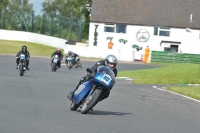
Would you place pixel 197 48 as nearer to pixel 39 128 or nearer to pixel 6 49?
pixel 6 49

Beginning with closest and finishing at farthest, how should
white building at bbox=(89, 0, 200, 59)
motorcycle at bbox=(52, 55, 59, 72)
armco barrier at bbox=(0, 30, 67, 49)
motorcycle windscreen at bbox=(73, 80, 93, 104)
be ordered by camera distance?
motorcycle windscreen at bbox=(73, 80, 93, 104) < motorcycle at bbox=(52, 55, 59, 72) < white building at bbox=(89, 0, 200, 59) < armco barrier at bbox=(0, 30, 67, 49)

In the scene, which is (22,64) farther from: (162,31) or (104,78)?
(162,31)

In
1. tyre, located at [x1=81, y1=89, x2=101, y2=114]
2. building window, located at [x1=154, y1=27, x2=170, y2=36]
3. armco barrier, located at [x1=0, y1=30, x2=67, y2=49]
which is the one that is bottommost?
tyre, located at [x1=81, y1=89, x2=101, y2=114]

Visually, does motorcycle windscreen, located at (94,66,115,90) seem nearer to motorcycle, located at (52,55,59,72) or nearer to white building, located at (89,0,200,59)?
motorcycle, located at (52,55,59,72)

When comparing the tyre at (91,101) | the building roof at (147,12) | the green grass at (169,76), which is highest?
the building roof at (147,12)

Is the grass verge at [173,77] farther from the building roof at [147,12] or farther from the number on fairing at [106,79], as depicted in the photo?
the building roof at [147,12]

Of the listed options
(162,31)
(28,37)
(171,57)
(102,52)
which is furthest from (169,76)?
(28,37)

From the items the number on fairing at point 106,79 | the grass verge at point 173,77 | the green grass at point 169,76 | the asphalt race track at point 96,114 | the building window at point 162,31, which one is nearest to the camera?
the asphalt race track at point 96,114

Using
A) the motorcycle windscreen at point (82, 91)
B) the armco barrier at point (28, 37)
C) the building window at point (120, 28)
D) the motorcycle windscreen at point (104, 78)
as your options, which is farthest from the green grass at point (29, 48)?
the motorcycle windscreen at point (104, 78)

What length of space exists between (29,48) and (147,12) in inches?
545

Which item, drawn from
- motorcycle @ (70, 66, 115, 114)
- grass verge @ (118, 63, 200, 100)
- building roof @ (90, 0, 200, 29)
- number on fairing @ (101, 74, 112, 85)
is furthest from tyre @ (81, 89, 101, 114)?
building roof @ (90, 0, 200, 29)

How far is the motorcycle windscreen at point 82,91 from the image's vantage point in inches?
536

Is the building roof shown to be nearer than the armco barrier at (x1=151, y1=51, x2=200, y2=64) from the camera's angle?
No

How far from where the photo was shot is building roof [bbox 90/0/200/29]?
70.4 meters
